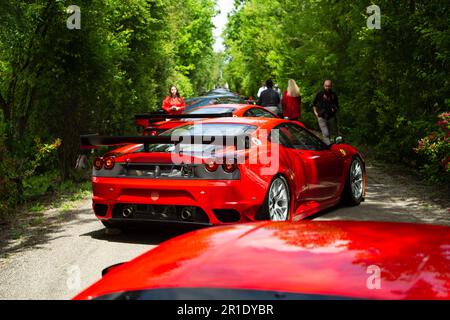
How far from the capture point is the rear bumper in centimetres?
705

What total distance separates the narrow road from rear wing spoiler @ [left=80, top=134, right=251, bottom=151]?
114cm

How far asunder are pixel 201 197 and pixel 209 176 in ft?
0.78

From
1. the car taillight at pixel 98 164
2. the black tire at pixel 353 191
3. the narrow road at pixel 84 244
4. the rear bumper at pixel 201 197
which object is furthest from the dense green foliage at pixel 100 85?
the rear bumper at pixel 201 197

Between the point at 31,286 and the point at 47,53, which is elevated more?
the point at 47,53

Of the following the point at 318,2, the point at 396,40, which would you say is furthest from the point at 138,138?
the point at 318,2

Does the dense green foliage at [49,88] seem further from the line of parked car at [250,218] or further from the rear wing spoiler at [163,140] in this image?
the rear wing spoiler at [163,140]

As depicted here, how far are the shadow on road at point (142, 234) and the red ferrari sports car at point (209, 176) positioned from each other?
198mm

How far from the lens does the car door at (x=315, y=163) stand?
8.34 metres

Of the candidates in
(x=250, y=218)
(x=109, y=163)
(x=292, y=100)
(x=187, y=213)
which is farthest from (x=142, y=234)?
(x=292, y=100)

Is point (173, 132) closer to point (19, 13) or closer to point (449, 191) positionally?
point (19, 13)

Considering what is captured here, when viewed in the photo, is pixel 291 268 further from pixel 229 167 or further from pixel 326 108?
pixel 326 108

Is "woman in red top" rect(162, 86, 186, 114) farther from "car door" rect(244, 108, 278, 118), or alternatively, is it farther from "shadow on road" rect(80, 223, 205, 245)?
"shadow on road" rect(80, 223, 205, 245)

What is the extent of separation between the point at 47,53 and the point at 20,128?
1.49 metres

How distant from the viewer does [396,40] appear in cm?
1403
